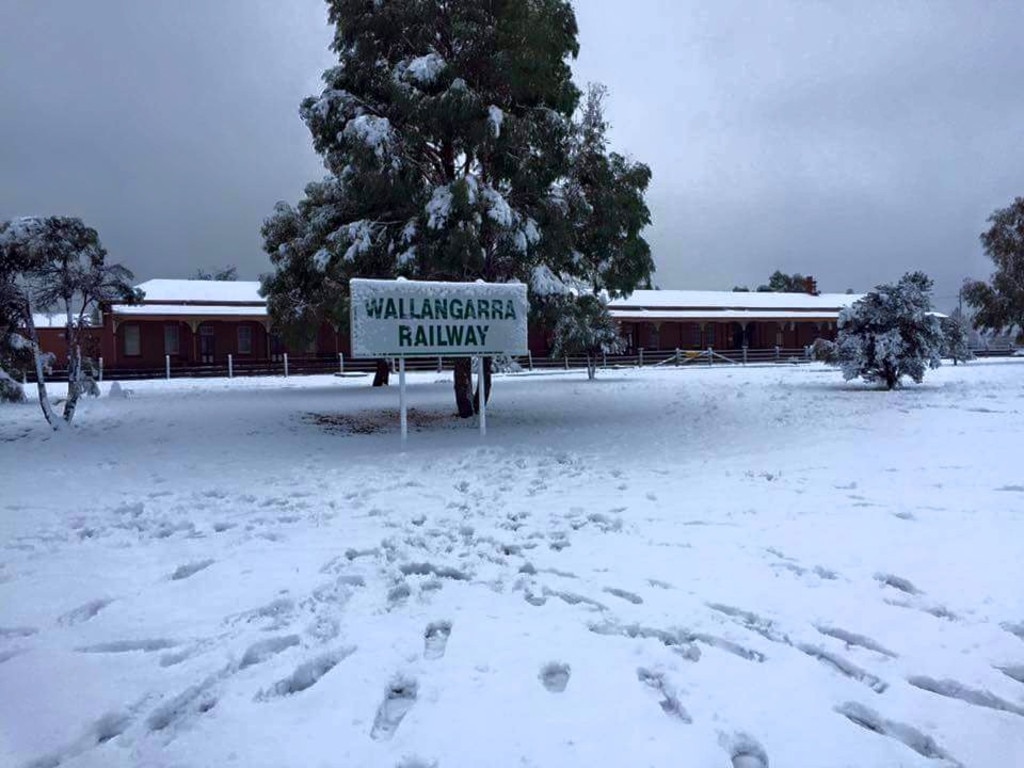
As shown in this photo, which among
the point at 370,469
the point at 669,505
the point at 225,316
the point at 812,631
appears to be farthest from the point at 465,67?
the point at 225,316

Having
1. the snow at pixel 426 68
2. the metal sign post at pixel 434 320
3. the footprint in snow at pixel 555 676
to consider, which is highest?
the snow at pixel 426 68

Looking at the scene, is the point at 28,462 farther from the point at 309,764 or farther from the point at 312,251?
the point at 312,251

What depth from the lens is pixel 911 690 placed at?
3.16 metres

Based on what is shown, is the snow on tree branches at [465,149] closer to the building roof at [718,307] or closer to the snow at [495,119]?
the snow at [495,119]

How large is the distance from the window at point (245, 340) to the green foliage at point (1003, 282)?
144 ft

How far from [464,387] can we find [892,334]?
12.5 metres

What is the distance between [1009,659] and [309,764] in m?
3.26

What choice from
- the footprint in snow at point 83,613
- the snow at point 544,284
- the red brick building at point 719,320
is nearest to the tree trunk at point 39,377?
the snow at point 544,284

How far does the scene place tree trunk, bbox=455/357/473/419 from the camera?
562 inches

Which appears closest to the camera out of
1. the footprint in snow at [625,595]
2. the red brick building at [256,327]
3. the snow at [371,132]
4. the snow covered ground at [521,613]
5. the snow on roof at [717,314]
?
the snow covered ground at [521,613]

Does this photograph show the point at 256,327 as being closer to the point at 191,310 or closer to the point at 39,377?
the point at 191,310

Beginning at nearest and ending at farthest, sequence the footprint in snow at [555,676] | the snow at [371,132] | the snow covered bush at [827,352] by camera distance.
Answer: the footprint in snow at [555,676] < the snow at [371,132] < the snow covered bush at [827,352]

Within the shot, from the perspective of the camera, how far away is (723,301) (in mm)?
49594

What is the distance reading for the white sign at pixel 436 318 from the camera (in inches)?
409
